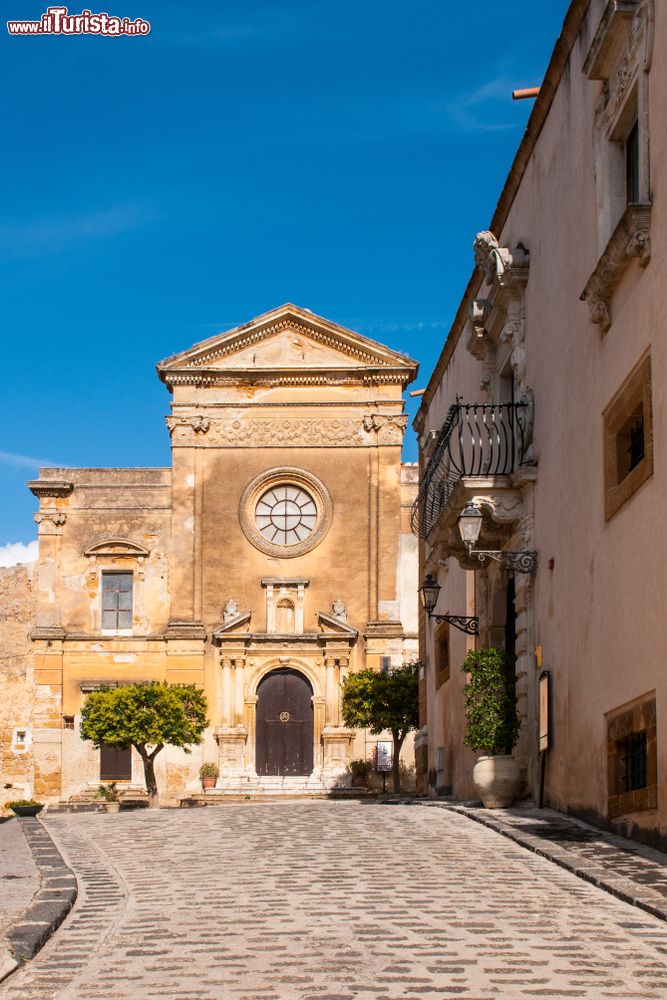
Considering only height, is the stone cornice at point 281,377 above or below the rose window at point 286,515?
above

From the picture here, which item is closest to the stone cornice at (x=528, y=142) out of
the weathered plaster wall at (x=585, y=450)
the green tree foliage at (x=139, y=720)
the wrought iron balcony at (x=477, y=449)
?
the weathered plaster wall at (x=585, y=450)

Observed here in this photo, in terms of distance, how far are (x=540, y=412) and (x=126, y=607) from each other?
2256 cm

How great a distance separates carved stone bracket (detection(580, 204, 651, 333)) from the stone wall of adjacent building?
25901mm

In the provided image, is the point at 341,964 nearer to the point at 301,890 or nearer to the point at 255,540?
the point at 301,890

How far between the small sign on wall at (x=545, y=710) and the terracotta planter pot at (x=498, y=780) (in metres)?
0.82

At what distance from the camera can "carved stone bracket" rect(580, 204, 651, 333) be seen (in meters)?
11.3

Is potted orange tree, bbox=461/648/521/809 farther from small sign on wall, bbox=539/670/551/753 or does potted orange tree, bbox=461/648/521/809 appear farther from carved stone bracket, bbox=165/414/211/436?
carved stone bracket, bbox=165/414/211/436

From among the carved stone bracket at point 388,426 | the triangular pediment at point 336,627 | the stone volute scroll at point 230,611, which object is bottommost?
the triangular pediment at point 336,627

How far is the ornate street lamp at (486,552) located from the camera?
15375 millimetres

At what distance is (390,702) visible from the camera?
31.7 metres

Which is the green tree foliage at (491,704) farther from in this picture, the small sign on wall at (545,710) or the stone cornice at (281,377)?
the stone cornice at (281,377)

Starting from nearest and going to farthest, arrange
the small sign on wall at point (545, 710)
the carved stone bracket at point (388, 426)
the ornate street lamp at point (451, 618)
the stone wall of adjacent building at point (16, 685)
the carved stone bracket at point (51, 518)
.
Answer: the small sign on wall at point (545, 710)
the ornate street lamp at point (451, 618)
the stone wall of adjacent building at point (16, 685)
the carved stone bracket at point (51, 518)
the carved stone bracket at point (388, 426)

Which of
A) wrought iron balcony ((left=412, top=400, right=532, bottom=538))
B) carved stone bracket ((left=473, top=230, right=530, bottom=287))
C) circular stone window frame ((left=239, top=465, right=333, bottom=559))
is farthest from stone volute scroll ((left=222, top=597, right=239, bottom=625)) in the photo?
carved stone bracket ((left=473, top=230, right=530, bottom=287))

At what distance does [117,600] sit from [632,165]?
85.1 ft
